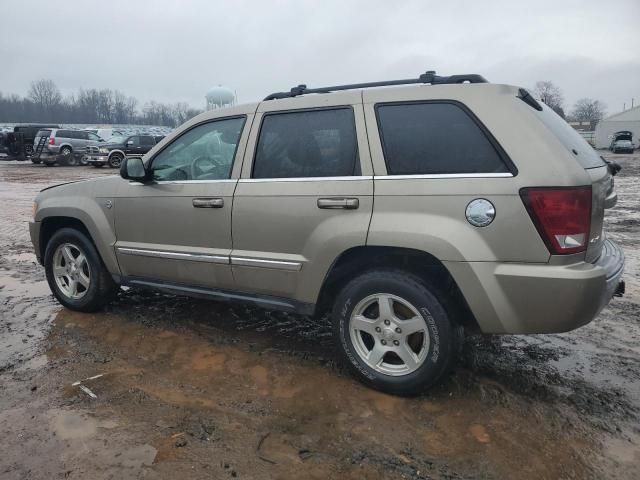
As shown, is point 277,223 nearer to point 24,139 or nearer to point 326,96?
point 326,96

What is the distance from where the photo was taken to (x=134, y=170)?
399 centimetres

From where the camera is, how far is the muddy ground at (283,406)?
251cm

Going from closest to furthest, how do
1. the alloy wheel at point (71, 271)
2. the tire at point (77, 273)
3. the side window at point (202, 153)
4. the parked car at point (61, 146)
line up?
the side window at point (202, 153) < the tire at point (77, 273) < the alloy wheel at point (71, 271) < the parked car at point (61, 146)

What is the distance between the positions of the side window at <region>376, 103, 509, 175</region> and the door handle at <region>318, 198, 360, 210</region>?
0.28 m

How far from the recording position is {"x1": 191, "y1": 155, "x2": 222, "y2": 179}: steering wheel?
3875 millimetres

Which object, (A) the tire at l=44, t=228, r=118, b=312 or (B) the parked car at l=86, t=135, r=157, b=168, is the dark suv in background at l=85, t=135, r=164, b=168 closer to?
(B) the parked car at l=86, t=135, r=157, b=168

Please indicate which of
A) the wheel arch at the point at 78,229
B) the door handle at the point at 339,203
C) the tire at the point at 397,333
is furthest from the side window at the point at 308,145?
the wheel arch at the point at 78,229

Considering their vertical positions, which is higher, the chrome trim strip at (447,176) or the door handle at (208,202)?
the chrome trim strip at (447,176)

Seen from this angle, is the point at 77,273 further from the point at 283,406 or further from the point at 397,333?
the point at 397,333

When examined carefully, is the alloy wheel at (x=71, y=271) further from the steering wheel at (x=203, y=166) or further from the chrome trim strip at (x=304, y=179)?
the chrome trim strip at (x=304, y=179)

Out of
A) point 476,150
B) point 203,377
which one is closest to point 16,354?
point 203,377

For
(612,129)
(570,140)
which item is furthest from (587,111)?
(570,140)

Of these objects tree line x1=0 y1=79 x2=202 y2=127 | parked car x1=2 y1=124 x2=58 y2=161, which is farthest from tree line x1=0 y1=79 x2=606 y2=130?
parked car x1=2 y1=124 x2=58 y2=161

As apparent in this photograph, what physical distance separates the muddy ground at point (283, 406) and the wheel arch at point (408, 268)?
0.57 metres
